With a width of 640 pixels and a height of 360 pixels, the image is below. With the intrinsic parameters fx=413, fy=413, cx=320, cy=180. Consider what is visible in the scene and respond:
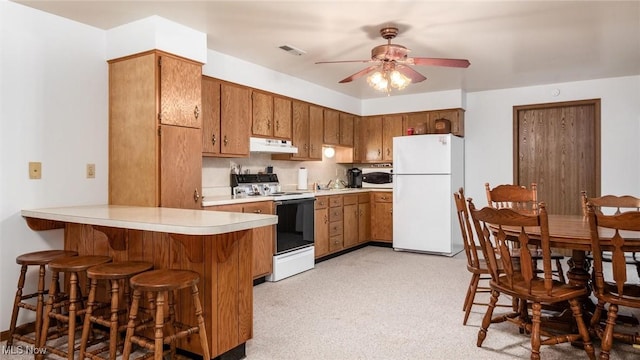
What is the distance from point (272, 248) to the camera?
4172 mm

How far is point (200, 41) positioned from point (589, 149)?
496 centimetres

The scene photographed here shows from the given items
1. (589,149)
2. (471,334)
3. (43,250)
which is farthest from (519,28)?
(43,250)

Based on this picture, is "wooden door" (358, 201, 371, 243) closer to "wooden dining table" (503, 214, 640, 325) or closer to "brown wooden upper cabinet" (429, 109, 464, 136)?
"brown wooden upper cabinet" (429, 109, 464, 136)

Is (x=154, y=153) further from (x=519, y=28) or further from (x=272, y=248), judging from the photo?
(x=519, y=28)

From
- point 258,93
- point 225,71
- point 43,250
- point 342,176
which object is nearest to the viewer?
point 43,250

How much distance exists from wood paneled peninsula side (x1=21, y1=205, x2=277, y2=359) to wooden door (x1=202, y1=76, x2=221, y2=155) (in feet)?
4.55

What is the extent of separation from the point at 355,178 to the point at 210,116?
312 cm

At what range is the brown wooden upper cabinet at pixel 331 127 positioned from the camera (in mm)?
5652

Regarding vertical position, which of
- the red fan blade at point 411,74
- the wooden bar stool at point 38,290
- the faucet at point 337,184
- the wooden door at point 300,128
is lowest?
the wooden bar stool at point 38,290

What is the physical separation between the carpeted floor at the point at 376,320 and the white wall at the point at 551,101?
1889mm

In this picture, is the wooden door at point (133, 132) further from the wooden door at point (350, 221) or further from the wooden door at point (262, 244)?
the wooden door at point (350, 221)

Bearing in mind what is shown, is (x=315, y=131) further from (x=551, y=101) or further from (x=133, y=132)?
(x=551, y=101)

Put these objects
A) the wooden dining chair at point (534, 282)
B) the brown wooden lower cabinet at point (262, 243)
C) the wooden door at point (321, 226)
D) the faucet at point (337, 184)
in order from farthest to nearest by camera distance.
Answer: the faucet at point (337, 184), the wooden door at point (321, 226), the brown wooden lower cabinet at point (262, 243), the wooden dining chair at point (534, 282)

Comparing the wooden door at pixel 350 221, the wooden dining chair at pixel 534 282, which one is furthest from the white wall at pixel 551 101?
the wooden dining chair at pixel 534 282
